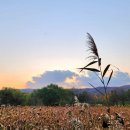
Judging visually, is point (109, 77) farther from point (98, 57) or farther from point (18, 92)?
point (18, 92)

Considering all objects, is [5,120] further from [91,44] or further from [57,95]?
[57,95]

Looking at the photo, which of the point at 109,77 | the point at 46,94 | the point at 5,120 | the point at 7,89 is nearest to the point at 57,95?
the point at 46,94

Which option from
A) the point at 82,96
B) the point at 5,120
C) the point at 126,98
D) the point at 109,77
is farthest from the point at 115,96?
the point at 109,77

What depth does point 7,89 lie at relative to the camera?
8775 cm

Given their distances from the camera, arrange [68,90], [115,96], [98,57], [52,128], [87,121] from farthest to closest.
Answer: [68,90]
[115,96]
[52,128]
[87,121]
[98,57]

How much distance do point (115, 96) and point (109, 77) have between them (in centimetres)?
7379

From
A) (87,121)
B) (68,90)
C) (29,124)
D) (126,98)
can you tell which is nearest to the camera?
(87,121)

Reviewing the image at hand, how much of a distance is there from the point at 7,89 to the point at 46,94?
7.77 metres

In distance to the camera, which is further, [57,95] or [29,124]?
[57,95]

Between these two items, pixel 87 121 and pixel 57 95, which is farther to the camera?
pixel 57 95

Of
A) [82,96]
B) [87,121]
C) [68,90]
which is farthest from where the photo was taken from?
[68,90]

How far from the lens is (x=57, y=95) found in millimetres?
88000

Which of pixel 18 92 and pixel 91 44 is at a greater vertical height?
pixel 18 92

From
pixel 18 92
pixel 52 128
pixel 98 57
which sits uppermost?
pixel 18 92
